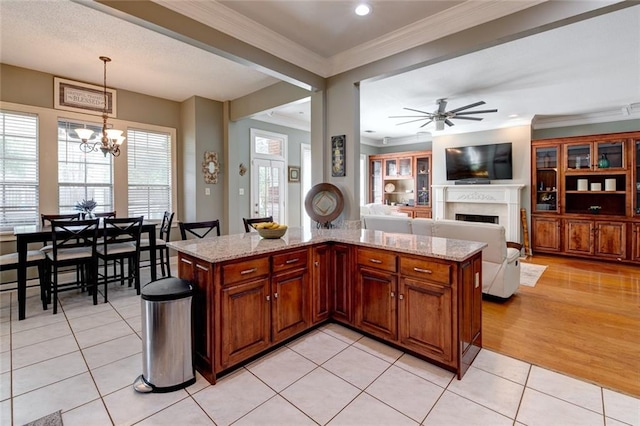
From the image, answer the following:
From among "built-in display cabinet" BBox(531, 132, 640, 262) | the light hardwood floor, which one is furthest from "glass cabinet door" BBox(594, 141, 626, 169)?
the light hardwood floor

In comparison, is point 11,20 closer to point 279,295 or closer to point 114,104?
point 114,104

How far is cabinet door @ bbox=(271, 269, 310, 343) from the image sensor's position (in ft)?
7.92

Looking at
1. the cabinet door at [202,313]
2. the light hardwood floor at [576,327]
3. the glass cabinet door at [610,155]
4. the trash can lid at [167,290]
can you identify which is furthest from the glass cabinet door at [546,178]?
the trash can lid at [167,290]

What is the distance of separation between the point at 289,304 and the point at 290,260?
14.7 inches

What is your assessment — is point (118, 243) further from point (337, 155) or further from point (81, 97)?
point (337, 155)

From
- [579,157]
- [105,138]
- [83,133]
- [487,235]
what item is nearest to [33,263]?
[83,133]

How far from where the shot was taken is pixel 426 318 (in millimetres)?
2264

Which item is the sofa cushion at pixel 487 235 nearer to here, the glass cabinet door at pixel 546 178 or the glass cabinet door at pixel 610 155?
the glass cabinet door at pixel 546 178

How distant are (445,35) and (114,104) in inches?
198

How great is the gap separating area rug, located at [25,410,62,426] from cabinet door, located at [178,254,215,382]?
2.51 feet

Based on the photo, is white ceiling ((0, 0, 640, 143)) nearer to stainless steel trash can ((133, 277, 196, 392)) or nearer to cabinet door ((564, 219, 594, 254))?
cabinet door ((564, 219, 594, 254))

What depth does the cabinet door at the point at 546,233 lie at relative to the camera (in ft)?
20.6

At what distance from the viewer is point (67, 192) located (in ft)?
15.3

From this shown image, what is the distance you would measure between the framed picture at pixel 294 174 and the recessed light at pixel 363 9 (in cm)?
423
